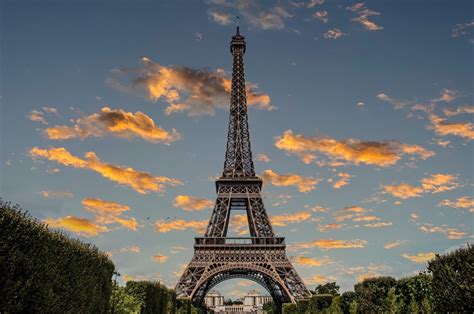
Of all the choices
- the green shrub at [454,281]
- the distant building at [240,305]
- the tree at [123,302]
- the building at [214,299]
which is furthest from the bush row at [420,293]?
the building at [214,299]

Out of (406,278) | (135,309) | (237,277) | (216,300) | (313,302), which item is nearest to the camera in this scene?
(135,309)

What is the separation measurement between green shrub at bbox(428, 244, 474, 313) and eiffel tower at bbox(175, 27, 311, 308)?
28.1 m

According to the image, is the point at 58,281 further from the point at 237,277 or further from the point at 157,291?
the point at 237,277

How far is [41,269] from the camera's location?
52.3 feet

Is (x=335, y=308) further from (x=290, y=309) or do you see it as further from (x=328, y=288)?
(x=328, y=288)

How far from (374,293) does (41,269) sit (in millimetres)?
29419

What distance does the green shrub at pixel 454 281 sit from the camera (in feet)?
74.6

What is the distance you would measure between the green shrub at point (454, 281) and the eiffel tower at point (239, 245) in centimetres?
2814

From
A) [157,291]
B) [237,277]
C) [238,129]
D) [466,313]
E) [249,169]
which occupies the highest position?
[238,129]

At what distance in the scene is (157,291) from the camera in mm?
34938

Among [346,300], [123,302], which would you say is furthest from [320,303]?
[123,302]

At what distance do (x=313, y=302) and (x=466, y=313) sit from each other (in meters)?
26.2

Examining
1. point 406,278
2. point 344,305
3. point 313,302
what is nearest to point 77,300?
point 406,278

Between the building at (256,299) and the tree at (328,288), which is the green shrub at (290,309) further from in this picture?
the building at (256,299)
